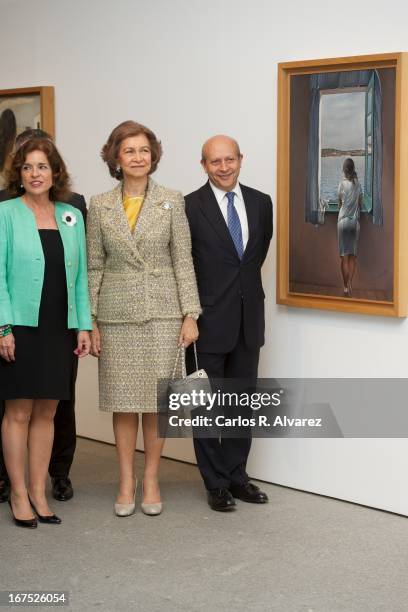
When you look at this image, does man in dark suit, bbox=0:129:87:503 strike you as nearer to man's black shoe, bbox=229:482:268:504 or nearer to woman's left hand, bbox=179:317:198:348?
woman's left hand, bbox=179:317:198:348

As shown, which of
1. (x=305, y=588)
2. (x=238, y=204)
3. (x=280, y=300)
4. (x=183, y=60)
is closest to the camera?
(x=305, y=588)

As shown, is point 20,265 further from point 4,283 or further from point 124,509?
point 124,509

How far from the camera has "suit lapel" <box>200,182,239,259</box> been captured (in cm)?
517

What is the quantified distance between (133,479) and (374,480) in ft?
3.99

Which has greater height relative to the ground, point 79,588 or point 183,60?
point 183,60

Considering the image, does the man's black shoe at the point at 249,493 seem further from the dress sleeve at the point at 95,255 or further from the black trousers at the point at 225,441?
the dress sleeve at the point at 95,255

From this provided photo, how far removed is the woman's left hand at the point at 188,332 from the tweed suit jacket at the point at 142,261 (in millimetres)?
45

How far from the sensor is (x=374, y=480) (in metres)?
5.29

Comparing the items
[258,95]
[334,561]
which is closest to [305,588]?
[334,561]

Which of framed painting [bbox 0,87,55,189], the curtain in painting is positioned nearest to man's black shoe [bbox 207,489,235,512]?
the curtain in painting

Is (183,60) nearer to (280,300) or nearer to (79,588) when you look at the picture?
(280,300)

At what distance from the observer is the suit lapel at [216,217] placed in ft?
17.0

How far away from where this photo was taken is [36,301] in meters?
4.81

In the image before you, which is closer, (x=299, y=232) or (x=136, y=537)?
(x=136, y=537)
